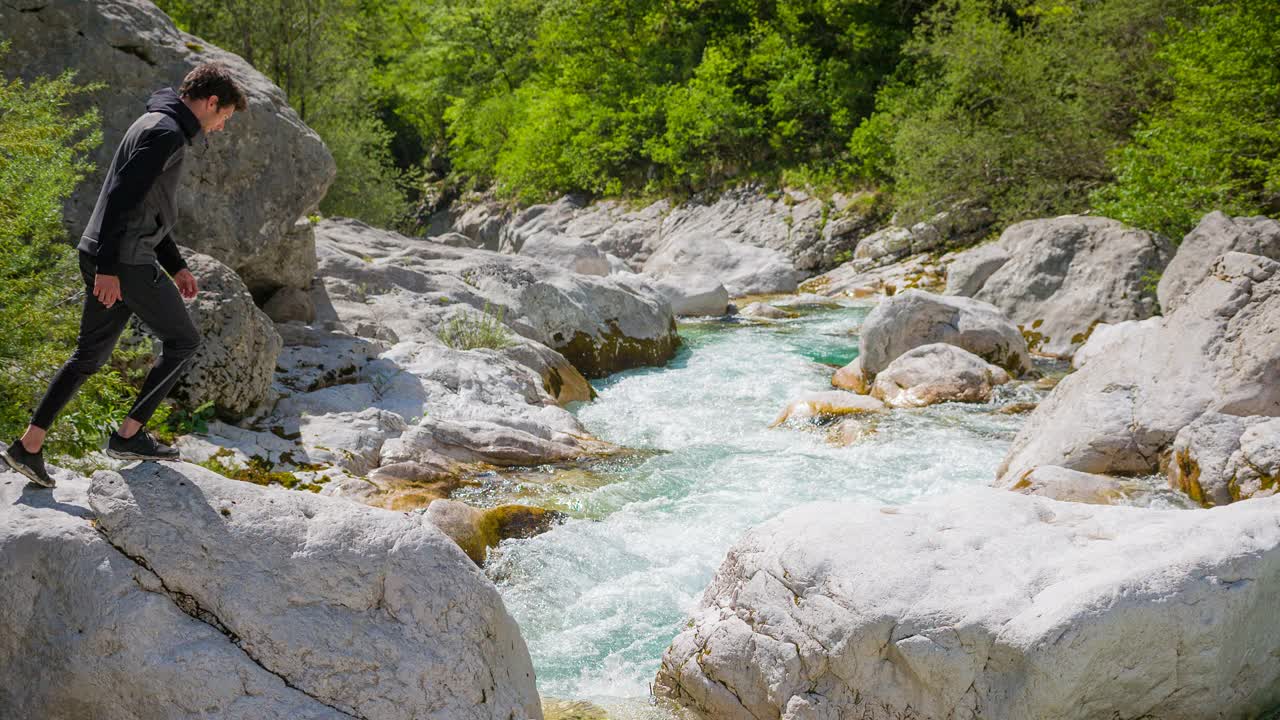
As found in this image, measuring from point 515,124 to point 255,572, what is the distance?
36.2m

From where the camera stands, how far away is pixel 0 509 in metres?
3.49

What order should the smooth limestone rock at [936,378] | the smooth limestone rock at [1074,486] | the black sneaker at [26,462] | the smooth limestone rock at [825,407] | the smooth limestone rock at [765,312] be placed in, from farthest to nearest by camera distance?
the smooth limestone rock at [765,312] < the smooth limestone rock at [936,378] < the smooth limestone rock at [825,407] < the smooth limestone rock at [1074,486] < the black sneaker at [26,462]

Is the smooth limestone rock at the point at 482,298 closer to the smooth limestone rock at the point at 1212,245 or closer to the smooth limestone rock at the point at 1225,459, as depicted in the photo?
the smooth limestone rock at the point at 1212,245

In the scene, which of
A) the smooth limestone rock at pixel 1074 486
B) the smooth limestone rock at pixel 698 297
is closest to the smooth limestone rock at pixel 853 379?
the smooth limestone rock at pixel 1074 486

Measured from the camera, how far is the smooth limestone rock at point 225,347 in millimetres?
7273

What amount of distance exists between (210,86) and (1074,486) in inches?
256

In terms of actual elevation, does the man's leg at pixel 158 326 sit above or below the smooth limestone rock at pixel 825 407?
above

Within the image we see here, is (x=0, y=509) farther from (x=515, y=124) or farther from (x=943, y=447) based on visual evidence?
(x=515, y=124)

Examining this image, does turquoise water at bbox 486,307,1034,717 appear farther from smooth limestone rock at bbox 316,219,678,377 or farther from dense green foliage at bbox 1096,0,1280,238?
dense green foliage at bbox 1096,0,1280,238

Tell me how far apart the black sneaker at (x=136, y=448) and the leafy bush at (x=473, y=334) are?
714 centimetres

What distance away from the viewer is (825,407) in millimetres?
10336

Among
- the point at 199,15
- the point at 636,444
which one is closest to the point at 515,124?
the point at 199,15

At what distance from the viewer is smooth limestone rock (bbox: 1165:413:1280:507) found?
654cm

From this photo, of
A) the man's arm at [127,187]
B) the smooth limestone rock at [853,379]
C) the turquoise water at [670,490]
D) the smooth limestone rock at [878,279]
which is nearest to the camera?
the man's arm at [127,187]
